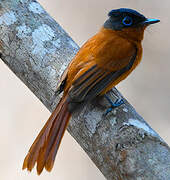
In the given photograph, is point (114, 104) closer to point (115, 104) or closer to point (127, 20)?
point (115, 104)

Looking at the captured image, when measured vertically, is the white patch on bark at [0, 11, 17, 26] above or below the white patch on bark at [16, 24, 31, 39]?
above

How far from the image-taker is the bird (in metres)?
2.46

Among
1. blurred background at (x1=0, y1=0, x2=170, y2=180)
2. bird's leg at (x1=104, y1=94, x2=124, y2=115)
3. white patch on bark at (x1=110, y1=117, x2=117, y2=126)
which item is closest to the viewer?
white patch on bark at (x1=110, y1=117, x2=117, y2=126)

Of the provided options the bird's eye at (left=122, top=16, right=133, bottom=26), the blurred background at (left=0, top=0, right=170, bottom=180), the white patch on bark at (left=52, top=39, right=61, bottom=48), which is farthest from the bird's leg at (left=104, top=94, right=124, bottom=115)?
the blurred background at (left=0, top=0, right=170, bottom=180)

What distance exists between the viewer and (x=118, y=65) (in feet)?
8.91

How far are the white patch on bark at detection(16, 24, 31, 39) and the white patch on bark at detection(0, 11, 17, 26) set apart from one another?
0.07 meters

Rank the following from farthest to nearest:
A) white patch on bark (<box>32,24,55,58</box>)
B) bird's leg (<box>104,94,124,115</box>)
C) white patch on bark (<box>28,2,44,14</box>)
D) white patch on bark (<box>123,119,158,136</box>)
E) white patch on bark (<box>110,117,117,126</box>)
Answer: white patch on bark (<box>28,2,44,14</box>)
white patch on bark (<box>32,24,55,58</box>)
bird's leg (<box>104,94,124,115</box>)
white patch on bark (<box>110,117,117,126</box>)
white patch on bark (<box>123,119,158,136</box>)

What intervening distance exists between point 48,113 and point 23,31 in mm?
1776

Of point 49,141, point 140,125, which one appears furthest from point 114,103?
point 49,141

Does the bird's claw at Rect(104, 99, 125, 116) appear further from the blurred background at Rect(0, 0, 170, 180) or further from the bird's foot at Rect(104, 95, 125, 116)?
the blurred background at Rect(0, 0, 170, 180)

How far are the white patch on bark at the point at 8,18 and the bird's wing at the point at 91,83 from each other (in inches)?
26.4

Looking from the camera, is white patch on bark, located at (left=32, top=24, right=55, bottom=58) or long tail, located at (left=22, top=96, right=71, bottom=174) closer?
long tail, located at (left=22, top=96, right=71, bottom=174)

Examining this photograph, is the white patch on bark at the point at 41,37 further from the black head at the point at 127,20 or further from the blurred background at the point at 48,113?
the blurred background at the point at 48,113

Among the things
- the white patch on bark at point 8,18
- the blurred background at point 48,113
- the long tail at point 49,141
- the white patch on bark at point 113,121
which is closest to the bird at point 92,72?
the long tail at point 49,141
